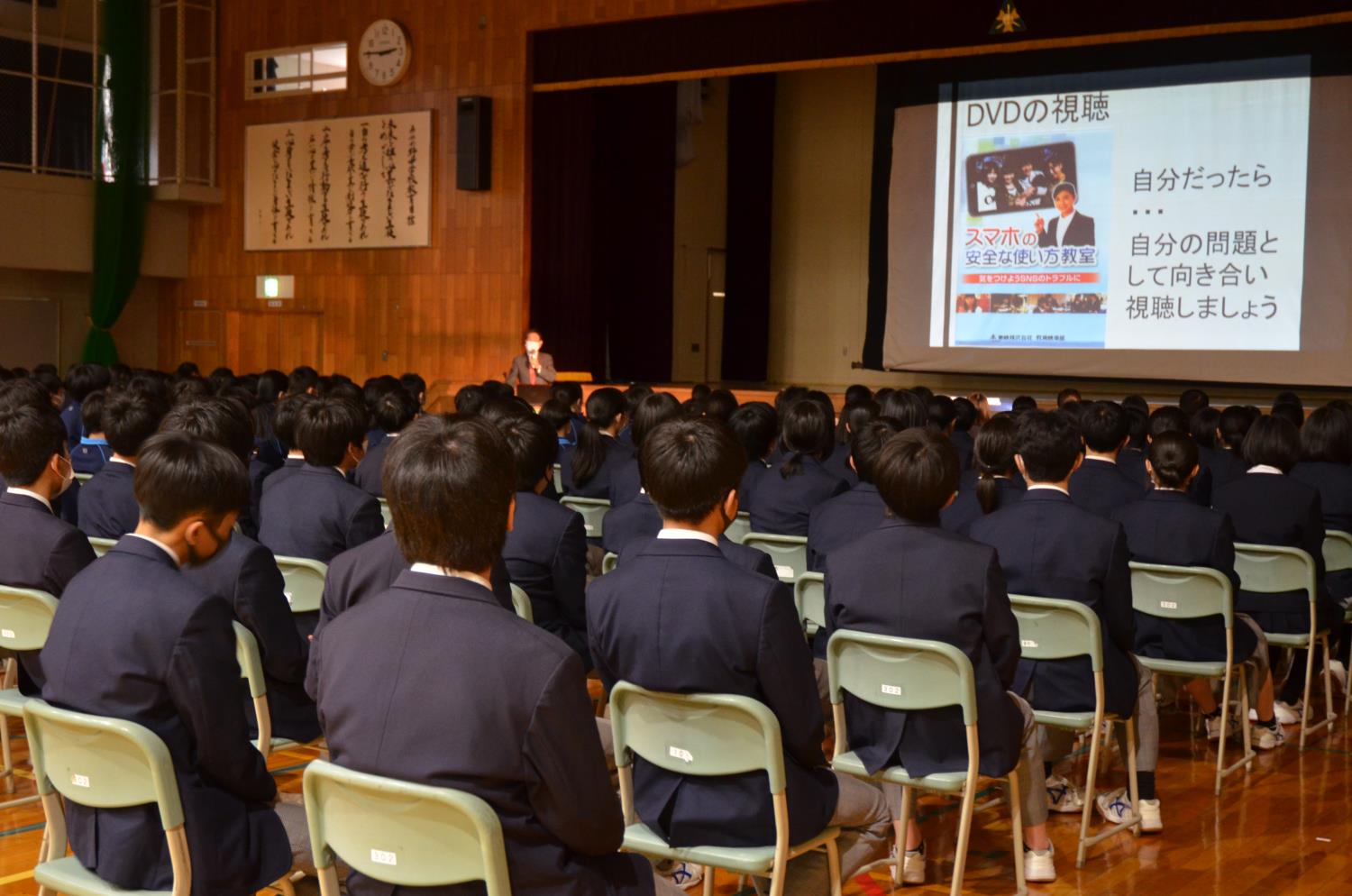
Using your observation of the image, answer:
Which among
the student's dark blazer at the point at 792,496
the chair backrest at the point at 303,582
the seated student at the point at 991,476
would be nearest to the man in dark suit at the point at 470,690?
the chair backrest at the point at 303,582

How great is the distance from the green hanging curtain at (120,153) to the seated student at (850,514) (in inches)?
544

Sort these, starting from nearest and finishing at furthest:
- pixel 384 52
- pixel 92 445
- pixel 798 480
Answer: pixel 798 480, pixel 92 445, pixel 384 52

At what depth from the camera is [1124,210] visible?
41.6ft

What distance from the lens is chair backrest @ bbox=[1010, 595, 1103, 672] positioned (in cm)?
392

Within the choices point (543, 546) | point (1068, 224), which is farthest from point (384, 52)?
point (543, 546)

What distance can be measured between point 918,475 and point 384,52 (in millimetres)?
13495

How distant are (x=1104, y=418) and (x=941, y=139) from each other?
29.4 feet

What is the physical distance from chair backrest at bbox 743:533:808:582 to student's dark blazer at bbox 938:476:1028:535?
1.85ft

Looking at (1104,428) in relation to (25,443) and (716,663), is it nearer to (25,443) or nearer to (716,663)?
(716,663)

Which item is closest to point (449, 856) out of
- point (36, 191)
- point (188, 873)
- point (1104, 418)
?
point (188, 873)

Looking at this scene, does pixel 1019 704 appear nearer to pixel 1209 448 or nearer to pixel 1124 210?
pixel 1209 448

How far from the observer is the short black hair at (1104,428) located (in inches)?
211

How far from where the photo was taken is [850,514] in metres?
4.76

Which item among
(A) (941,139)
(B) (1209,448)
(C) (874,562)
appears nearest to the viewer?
(C) (874,562)
